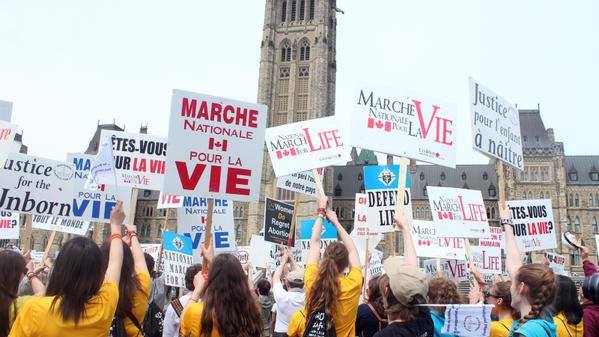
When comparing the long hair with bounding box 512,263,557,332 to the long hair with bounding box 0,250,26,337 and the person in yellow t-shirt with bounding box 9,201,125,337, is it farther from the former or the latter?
the long hair with bounding box 0,250,26,337

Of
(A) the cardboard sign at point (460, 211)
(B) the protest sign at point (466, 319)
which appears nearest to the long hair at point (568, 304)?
(B) the protest sign at point (466, 319)

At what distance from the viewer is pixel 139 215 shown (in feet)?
218

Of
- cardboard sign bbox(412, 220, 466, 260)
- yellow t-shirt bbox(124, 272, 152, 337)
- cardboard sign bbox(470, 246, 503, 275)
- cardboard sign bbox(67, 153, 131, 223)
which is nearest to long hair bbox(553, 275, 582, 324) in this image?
yellow t-shirt bbox(124, 272, 152, 337)

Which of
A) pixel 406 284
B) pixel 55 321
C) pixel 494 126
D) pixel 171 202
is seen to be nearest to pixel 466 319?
pixel 406 284

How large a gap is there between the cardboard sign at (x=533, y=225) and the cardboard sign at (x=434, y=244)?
6.57ft

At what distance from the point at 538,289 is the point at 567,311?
637 mm

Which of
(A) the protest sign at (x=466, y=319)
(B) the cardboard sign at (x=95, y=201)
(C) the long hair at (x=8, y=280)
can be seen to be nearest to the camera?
(A) the protest sign at (x=466, y=319)

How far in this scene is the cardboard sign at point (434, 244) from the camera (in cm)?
1117

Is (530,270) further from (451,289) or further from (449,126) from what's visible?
(449,126)

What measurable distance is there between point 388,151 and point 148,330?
3219mm

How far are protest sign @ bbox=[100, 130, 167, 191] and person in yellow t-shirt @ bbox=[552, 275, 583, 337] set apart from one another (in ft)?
18.2

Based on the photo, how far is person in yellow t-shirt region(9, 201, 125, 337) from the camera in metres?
2.59

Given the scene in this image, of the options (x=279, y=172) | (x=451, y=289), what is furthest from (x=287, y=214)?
(x=451, y=289)

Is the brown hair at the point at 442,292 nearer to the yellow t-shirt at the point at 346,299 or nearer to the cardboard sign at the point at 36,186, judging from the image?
the yellow t-shirt at the point at 346,299
